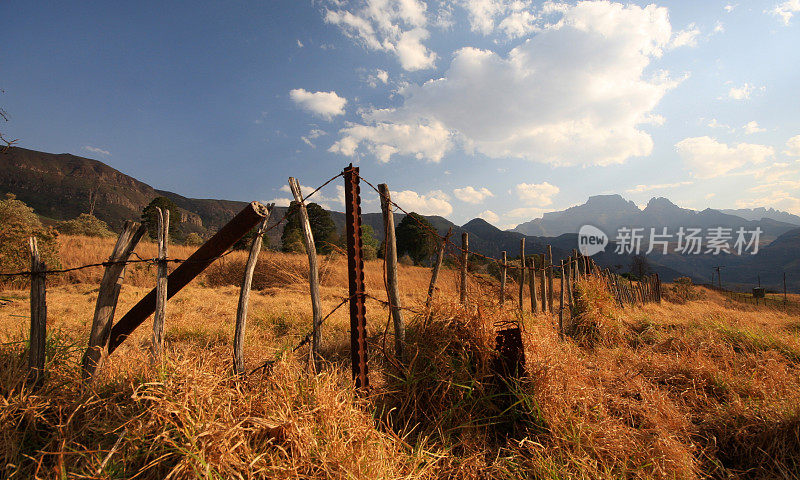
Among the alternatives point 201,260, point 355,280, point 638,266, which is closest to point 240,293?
point 201,260

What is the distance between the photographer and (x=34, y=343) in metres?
2.51

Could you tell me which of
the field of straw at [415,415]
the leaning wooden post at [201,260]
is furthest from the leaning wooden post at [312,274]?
the leaning wooden post at [201,260]

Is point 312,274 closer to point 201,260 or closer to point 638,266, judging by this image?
point 201,260

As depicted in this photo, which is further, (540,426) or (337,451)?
(540,426)

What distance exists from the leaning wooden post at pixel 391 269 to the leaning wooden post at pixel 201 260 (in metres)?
1.12

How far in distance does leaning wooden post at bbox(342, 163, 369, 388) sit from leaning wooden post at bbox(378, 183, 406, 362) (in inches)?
15.4

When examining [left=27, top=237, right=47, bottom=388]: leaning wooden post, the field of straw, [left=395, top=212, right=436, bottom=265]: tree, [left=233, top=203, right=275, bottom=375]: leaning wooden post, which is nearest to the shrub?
the field of straw

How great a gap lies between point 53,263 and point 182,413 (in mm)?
13010

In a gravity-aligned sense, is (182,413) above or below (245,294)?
below

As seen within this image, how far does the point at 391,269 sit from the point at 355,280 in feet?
1.71

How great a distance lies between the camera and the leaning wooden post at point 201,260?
2475 mm

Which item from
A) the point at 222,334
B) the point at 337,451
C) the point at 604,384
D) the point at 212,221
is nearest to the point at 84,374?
the point at 337,451

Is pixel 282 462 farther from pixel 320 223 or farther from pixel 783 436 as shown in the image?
pixel 320 223

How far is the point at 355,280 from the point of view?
2764mm
